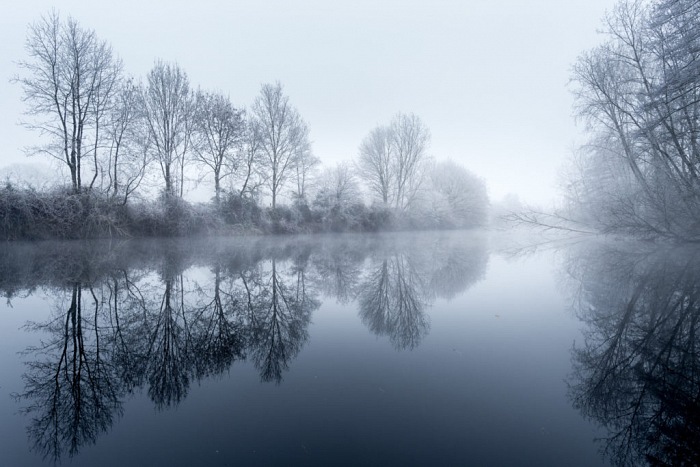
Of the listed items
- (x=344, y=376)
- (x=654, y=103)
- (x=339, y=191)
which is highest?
(x=654, y=103)

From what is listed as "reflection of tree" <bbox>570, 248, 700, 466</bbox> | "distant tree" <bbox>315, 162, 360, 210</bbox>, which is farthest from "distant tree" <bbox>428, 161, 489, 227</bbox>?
"reflection of tree" <bbox>570, 248, 700, 466</bbox>

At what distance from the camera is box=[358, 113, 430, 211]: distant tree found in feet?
105

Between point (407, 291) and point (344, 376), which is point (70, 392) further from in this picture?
point (407, 291)

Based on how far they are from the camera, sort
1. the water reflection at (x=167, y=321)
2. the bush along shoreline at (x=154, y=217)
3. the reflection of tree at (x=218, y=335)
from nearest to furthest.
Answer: the water reflection at (x=167, y=321) → the reflection of tree at (x=218, y=335) → the bush along shoreline at (x=154, y=217)

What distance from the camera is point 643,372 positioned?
263 cm

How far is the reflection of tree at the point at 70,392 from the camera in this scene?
1.88 metres

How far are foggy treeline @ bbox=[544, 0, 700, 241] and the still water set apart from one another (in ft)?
23.4

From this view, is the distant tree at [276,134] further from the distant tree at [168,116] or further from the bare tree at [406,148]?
the bare tree at [406,148]

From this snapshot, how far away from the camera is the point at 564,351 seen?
323cm

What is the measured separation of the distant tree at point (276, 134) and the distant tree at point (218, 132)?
2.28 m

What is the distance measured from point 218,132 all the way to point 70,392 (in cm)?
2120

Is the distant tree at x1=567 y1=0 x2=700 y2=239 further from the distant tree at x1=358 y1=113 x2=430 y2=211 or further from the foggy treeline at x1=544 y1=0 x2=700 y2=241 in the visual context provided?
the distant tree at x1=358 y1=113 x2=430 y2=211

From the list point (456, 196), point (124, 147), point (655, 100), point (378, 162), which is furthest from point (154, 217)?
point (456, 196)

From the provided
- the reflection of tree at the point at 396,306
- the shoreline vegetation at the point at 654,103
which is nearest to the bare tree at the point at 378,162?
the shoreline vegetation at the point at 654,103
